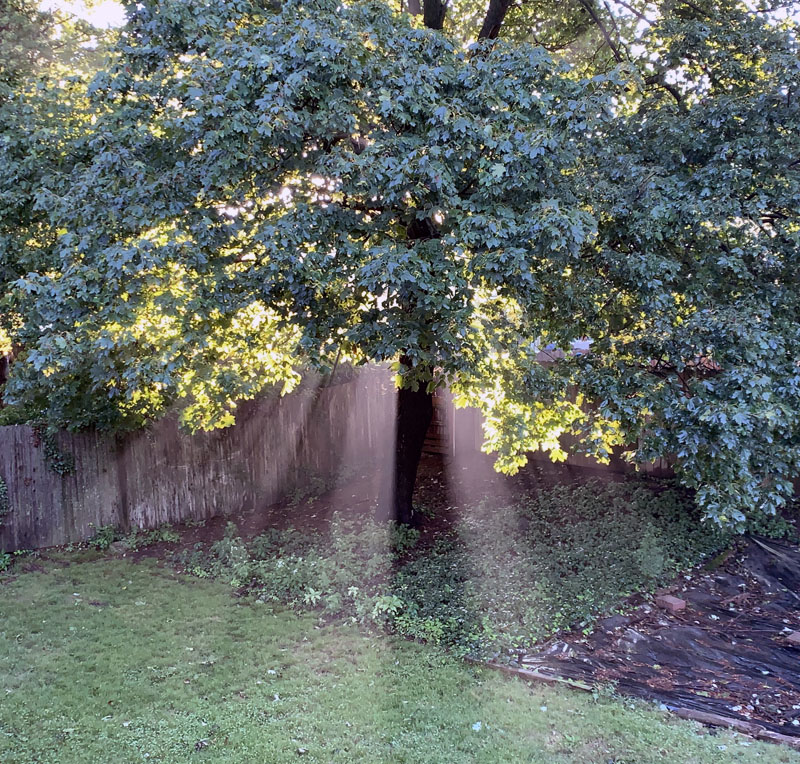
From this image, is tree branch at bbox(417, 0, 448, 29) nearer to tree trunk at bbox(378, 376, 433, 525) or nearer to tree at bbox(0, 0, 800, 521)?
tree at bbox(0, 0, 800, 521)

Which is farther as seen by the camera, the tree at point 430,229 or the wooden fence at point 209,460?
the wooden fence at point 209,460

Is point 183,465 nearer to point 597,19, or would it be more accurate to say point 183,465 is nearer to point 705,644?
point 705,644

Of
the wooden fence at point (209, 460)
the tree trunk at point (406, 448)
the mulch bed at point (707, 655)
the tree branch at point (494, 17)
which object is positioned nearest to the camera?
the mulch bed at point (707, 655)

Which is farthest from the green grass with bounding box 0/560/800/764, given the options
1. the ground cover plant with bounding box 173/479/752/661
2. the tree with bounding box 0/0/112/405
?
the tree with bounding box 0/0/112/405

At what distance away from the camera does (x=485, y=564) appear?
7.79m

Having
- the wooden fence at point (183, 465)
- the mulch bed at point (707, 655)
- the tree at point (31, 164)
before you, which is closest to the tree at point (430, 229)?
the tree at point (31, 164)

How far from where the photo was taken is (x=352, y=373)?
1152 cm

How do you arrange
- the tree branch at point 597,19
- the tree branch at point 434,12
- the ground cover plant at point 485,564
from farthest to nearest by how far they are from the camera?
the tree branch at point 597,19 < the tree branch at point 434,12 < the ground cover plant at point 485,564

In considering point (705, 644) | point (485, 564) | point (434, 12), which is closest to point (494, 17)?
point (434, 12)

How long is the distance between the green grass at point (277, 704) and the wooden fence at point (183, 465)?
2139 millimetres

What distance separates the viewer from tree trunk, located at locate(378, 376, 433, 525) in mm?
8836

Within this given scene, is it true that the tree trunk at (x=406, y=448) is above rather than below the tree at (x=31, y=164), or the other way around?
below

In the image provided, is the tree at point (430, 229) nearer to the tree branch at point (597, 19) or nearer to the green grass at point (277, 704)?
the green grass at point (277, 704)

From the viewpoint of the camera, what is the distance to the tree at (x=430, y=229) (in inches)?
202
